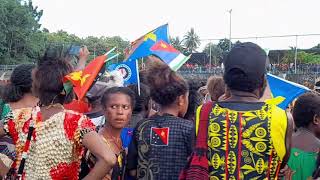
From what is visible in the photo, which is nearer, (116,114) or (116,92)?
(116,114)

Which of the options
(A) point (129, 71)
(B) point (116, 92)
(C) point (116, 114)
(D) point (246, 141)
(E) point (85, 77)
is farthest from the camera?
(A) point (129, 71)

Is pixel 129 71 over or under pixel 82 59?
under

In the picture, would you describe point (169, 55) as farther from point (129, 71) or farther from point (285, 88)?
point (285, 88)

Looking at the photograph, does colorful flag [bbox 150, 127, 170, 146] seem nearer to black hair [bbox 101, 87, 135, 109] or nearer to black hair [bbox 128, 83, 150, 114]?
black hair [bbox 101, 87, 135, 109]

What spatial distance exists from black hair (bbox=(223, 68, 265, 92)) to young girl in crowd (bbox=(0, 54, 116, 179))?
0.74m

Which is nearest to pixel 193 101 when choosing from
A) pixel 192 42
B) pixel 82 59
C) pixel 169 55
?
pixel 169 55

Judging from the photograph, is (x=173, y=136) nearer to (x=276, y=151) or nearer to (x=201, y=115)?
(x=201, y=115)

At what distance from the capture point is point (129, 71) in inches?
174

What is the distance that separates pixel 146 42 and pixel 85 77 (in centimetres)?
130

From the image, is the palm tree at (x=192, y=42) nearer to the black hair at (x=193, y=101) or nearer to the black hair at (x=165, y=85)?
the black hair at (x=193, y=101)

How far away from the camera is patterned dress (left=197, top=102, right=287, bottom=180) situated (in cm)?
231

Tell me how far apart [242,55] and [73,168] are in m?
1.11

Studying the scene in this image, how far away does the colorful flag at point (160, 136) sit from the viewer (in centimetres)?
288

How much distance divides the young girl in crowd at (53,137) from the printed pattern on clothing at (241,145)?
56 cm
